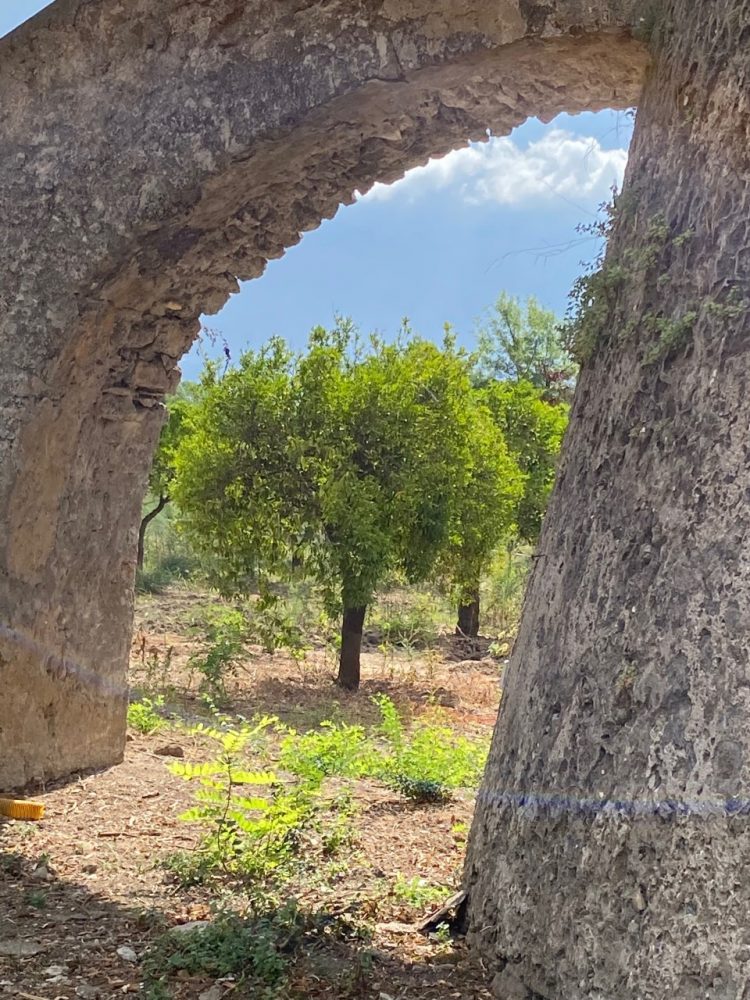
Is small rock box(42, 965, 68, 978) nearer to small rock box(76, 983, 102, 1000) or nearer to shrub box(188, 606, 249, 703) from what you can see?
small rock box(76, 983, 102, 1000)

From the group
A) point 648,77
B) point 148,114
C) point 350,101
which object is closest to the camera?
point 648,77

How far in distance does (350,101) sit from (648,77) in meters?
1.04

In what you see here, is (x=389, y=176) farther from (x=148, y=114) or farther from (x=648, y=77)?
(x=648, y=77)

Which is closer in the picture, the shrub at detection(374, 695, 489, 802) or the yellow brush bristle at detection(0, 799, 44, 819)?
the yellow brush bristle at detection(0, 799, 44, 819)

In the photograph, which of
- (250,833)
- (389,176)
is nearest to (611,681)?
(250,833)

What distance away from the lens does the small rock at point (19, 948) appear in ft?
8.94

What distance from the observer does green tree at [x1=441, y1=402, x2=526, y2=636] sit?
9.70 m

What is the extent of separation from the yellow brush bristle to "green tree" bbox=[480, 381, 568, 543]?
8962mm

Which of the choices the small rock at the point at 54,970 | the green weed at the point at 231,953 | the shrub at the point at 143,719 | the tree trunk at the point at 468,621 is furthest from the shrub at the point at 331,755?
the tree trunk at the point at 468,621

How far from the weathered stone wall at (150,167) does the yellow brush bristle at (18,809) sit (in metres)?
0.25

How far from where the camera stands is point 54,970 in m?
2.64

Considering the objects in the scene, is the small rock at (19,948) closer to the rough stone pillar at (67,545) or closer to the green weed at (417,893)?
the green weed at (417,893)

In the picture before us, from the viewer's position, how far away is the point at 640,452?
7.97 ft

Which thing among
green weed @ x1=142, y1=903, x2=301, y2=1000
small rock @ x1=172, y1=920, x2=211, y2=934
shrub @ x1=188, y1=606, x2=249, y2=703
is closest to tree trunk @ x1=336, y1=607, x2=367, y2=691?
shrub @ x1=188, y1=606, x2=249, y2=703
